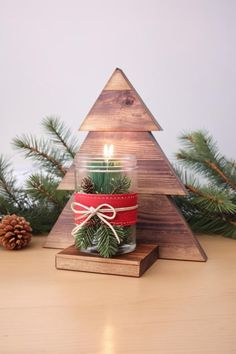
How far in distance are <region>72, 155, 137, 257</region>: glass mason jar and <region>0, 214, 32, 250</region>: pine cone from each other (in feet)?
0.40

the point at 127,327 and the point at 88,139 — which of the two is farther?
the point at 88,139

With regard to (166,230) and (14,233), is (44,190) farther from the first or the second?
(166,230)

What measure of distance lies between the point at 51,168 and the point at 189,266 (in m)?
0.36

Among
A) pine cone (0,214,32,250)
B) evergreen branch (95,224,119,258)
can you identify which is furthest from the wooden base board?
pine cone (0,214,32,250)

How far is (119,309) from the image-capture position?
0.45 meters

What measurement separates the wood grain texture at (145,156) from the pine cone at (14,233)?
99 mm

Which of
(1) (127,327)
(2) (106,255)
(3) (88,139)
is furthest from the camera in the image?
(3) (88,139)

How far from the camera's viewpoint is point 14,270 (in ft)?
1.91
